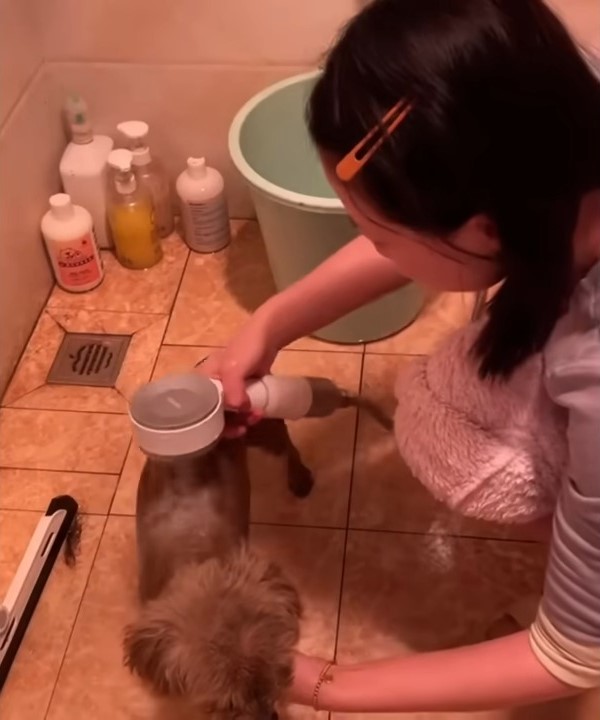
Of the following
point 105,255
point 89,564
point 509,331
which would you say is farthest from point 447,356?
point 105,255

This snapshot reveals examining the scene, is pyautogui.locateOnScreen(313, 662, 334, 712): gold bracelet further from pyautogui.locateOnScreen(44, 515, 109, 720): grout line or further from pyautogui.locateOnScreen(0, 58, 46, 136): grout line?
Answer: pyautogui.locateOnScreen(0, 58, 46, 136): grout line

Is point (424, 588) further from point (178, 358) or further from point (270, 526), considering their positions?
point (178, 358)

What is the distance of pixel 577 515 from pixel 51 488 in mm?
844

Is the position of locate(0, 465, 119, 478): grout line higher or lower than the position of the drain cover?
lower

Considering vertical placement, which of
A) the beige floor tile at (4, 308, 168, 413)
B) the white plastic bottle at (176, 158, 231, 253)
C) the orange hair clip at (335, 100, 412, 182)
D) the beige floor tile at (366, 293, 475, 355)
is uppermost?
the orange hair clip at (335, 100, 412, 182)

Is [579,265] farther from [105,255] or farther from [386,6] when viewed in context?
[105,255]

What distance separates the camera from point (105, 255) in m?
1.67

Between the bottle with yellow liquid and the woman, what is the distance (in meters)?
0.88

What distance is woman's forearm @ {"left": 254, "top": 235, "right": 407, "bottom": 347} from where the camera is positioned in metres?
1.04

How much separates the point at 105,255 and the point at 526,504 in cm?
103

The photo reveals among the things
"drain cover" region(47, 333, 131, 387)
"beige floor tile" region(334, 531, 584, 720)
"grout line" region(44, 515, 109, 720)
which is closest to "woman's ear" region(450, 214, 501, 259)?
"beige floor tile" region(334, 531, 584, 720)

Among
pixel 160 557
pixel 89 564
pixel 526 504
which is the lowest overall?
pixel 89 564

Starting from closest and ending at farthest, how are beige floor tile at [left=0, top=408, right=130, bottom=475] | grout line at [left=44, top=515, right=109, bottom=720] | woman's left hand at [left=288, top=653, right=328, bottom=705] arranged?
woman's left hand at [left=288, top=653, right=328, bottom=705], grout line at [left=44, top=515, right=109, bottom=720], beige floor tile at [left=0, top=408, right=130, bottom=475]

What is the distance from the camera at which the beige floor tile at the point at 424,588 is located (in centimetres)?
113
